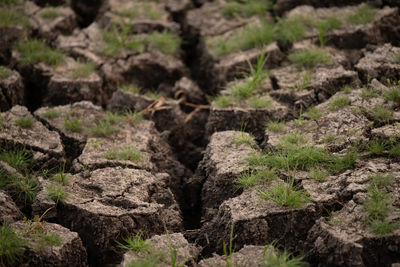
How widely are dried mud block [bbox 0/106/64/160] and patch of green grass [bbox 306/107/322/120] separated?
1.94 m

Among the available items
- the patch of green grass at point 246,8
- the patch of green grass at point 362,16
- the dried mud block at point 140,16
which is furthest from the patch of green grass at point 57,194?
the patch of green grass at point 362,16

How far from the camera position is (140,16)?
16.4ft

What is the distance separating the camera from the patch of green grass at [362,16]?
174 inches

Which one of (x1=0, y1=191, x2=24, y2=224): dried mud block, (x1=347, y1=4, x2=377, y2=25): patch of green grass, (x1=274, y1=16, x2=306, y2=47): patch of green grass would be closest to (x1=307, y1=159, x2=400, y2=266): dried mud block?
(x1=0, y1=191, x2=24, y2=224): dried mud block

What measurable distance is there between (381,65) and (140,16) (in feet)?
8.60

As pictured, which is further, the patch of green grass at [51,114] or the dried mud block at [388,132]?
the patch of green grass at [51,114]

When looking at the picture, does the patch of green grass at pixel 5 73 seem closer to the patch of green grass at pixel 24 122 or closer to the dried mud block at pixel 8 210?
the patch of green grass at pixel 24 122

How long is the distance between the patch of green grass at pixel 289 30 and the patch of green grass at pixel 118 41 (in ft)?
4.64

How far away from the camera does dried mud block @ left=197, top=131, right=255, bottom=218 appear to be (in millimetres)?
3053

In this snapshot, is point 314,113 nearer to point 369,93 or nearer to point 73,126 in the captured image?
point 369,93

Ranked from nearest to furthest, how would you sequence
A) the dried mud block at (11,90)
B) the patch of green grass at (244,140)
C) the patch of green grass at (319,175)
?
1. the patch of green grass at (319,175)
2. the patch of green grass at (244,140)
3. the dried mud block at (11,90)

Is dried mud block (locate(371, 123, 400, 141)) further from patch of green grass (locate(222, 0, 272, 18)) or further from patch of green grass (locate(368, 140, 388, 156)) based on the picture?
patch of green grass (locate(222, 0, 272, 18))

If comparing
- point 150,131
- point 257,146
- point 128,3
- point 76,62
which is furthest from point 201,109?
point 128,3

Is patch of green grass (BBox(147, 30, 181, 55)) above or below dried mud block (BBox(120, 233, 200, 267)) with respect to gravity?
above
